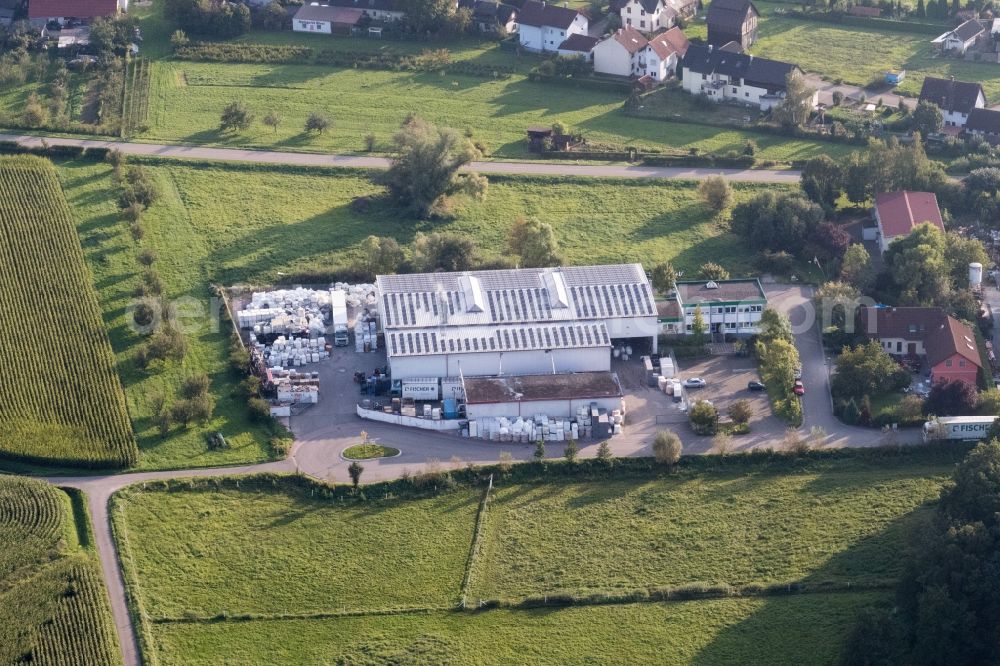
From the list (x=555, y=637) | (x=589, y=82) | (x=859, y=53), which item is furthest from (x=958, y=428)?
(x=859, y=53)

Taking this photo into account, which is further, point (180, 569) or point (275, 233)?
point (275, 233)

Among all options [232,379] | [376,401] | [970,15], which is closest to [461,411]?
[376,401]

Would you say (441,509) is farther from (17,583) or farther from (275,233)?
(275,233)

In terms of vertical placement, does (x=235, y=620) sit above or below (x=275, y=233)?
below

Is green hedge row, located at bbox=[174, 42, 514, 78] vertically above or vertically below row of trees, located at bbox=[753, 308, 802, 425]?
above

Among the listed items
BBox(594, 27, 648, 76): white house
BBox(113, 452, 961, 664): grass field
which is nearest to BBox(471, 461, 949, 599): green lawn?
BBox(113, 452, 961, 664): grass field

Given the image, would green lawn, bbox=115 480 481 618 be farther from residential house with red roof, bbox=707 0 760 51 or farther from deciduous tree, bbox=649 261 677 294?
residential house with red roof, bbox=707 0 760 51
